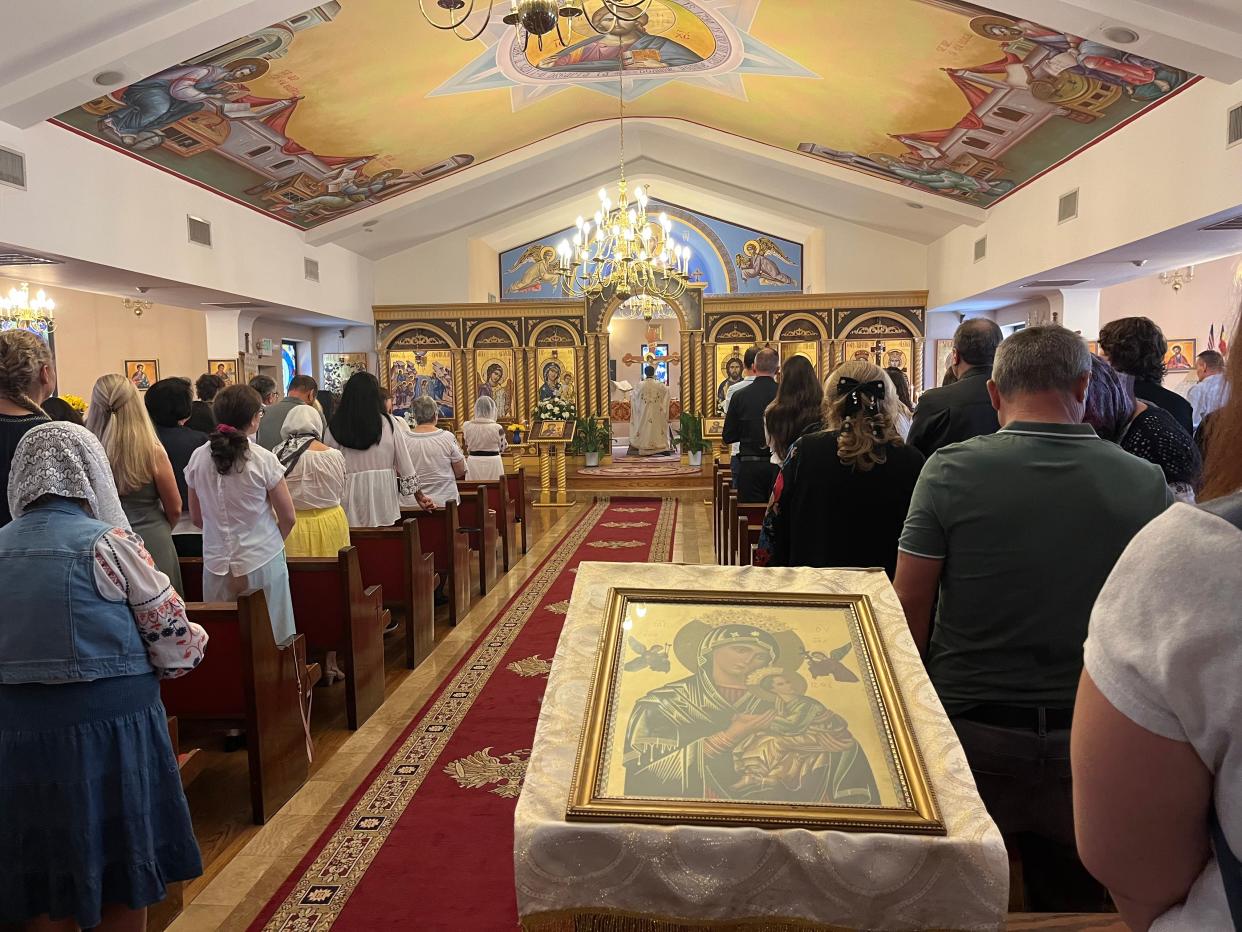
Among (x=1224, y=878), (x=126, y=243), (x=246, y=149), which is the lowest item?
(x=1224, y=878)

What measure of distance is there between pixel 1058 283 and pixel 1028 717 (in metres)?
11.2

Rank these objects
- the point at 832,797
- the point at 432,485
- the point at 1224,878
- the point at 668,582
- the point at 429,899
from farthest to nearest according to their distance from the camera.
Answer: the point at 432,485 → the point at 429,899 → the point at 668,582 → the point at 832,797 → the point at 1224,878

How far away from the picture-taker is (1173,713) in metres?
0.81

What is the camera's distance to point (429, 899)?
9.48ft

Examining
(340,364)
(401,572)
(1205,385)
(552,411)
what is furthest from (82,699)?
(340,364)

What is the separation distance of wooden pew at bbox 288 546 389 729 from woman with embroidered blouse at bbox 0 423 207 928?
6.63ft

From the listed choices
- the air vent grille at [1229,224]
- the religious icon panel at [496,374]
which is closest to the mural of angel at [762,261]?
the religious icon panel at [496,374]

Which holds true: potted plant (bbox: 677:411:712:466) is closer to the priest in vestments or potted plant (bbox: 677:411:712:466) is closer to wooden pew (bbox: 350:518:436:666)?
the priest in vestments

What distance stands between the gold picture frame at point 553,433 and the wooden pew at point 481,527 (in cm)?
585

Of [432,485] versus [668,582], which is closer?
[668,582]

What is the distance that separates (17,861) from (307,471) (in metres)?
2.89

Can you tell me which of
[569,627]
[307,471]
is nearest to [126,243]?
[307,471]

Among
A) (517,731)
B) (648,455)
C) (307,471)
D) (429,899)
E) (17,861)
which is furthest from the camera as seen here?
(648,455)

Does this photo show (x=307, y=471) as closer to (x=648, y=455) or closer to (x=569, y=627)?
(x=569, y=627)
